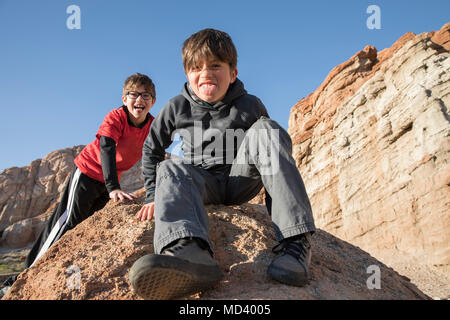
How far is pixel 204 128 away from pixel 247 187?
645 mm

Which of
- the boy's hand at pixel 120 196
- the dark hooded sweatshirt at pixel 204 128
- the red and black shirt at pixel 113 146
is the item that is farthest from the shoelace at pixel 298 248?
the red and black shirt at pixel 113 146

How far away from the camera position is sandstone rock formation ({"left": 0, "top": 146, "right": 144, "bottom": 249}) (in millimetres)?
32625

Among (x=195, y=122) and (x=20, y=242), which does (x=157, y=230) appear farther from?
(x=20, y=242)

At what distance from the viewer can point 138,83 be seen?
431cm

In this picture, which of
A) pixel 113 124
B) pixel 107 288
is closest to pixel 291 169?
pixel 107 288

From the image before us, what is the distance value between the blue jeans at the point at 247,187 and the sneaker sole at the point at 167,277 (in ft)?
0.69

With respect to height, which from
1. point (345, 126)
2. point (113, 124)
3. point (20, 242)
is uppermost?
point (345, 126)

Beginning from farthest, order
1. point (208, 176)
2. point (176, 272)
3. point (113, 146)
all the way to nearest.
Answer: point (113, 146) → point (208, 176) → point (176, 272)

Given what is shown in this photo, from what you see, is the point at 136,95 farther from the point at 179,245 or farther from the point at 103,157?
the point at 179,245

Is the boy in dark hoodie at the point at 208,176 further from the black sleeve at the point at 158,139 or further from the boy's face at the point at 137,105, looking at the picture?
the boy's face at the point at 137,105

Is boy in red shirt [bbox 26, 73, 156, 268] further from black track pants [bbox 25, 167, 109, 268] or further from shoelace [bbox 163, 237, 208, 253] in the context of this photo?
shoelace [bbox 163, 237, 208, 253]

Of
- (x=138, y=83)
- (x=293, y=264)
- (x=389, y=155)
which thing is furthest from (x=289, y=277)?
(x=389, y=155)
